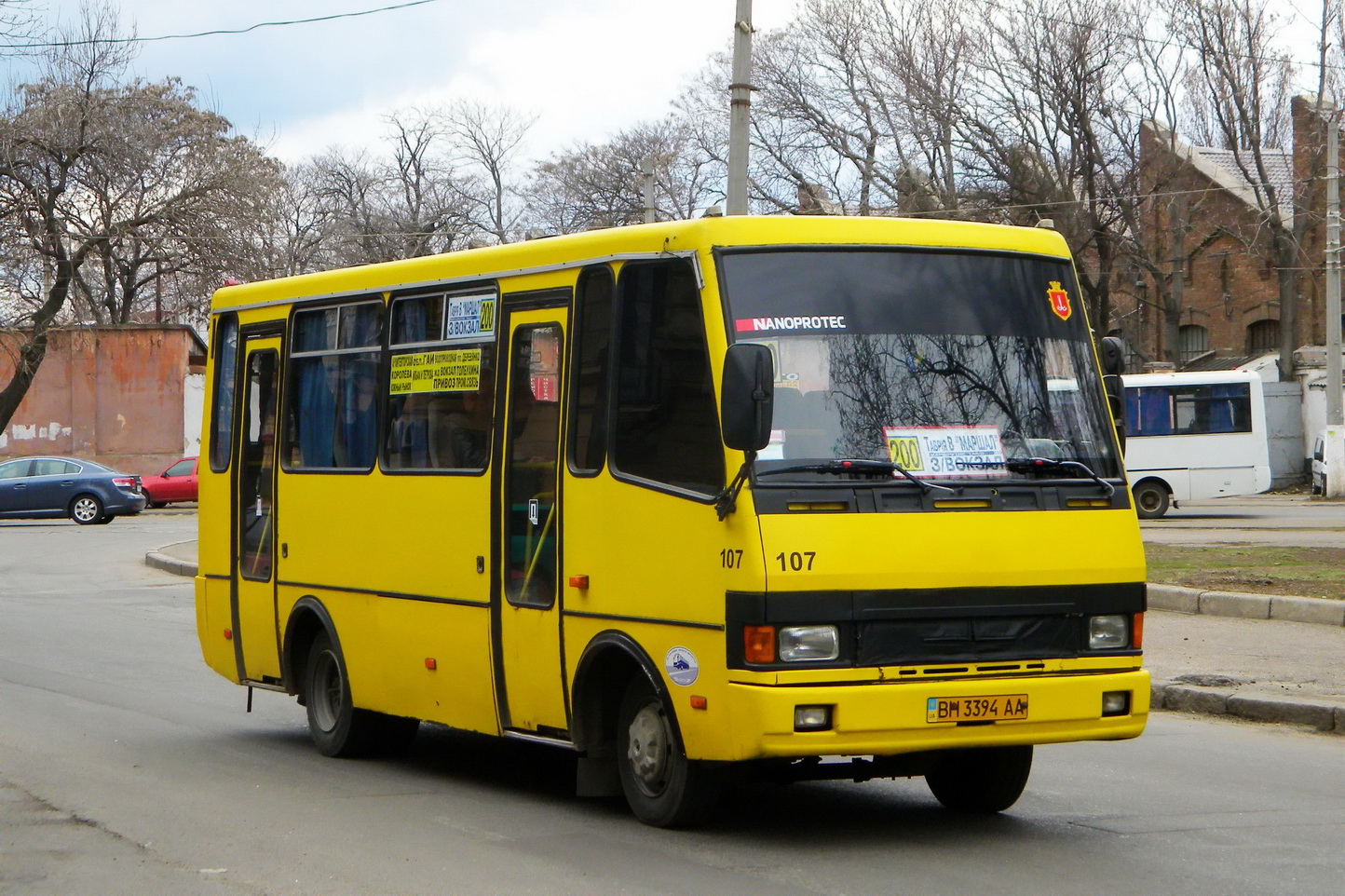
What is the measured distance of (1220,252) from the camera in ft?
180

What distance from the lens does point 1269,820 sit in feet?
24.3

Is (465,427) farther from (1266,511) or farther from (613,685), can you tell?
(1266,511)

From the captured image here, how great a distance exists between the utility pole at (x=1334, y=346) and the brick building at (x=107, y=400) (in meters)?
30.6

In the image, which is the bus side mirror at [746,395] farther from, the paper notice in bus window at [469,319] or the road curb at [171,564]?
the road curb at [171,564]

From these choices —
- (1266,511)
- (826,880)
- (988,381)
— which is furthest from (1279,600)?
(1266,511)

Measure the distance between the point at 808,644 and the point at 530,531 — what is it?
6.20ft

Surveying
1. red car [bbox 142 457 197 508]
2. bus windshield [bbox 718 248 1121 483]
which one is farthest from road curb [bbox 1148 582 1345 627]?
red car [bbox 142 457 197 508]

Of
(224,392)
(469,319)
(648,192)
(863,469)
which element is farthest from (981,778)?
(648,192)

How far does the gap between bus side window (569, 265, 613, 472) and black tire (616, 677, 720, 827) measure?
1.06m

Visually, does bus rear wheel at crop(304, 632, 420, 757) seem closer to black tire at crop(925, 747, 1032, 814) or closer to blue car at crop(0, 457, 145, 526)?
black tire at crop(925, 747, 1032, 814)

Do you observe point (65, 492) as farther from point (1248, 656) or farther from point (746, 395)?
point (746, 395)

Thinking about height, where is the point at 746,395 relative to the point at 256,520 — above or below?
above

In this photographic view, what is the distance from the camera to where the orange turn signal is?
628cm

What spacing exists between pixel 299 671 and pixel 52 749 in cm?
148
